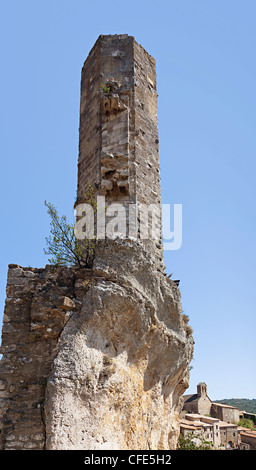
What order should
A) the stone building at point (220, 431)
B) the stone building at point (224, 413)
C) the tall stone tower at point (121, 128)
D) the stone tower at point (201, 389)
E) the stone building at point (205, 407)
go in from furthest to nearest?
1. the stone building at point (224, 413)
2. the stone tower at point (201, 389)
3. the stone building at point (205, 407)
4. the stone building at point (220, 431)
5. the tall stone tower at point (121, 128)

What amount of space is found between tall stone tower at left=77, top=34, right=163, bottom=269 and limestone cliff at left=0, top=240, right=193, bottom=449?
1.63 m

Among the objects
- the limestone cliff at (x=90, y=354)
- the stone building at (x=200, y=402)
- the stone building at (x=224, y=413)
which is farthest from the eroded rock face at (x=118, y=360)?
the stone building at (x=224, y=413)

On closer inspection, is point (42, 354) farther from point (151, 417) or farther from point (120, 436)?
point (151, 417)

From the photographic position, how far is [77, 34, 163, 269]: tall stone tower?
9383mm

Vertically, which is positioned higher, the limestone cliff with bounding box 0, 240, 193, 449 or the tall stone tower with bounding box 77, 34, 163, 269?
the tall stone tower with bounding box 77, 34, 163, 269

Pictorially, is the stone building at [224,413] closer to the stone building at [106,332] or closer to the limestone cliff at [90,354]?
the stone building at [106,332]

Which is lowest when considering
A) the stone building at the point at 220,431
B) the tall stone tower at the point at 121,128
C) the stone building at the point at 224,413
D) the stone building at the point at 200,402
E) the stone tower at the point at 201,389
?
the stone building at the point at 220,431

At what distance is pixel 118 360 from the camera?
6910 millimetres

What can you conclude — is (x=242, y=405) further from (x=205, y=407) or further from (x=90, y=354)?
(x=90, y=354)

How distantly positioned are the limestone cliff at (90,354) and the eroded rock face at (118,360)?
0.02 metres

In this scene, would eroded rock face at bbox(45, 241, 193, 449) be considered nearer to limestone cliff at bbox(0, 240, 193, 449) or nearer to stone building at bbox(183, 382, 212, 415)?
limestone cliff at bbox(0, 240, 193, 449)

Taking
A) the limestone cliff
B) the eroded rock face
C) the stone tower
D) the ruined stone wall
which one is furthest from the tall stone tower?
the stone tower

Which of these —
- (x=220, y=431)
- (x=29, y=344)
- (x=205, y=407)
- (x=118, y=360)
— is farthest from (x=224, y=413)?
(x=29, y=344)

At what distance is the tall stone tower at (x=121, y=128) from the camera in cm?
938
